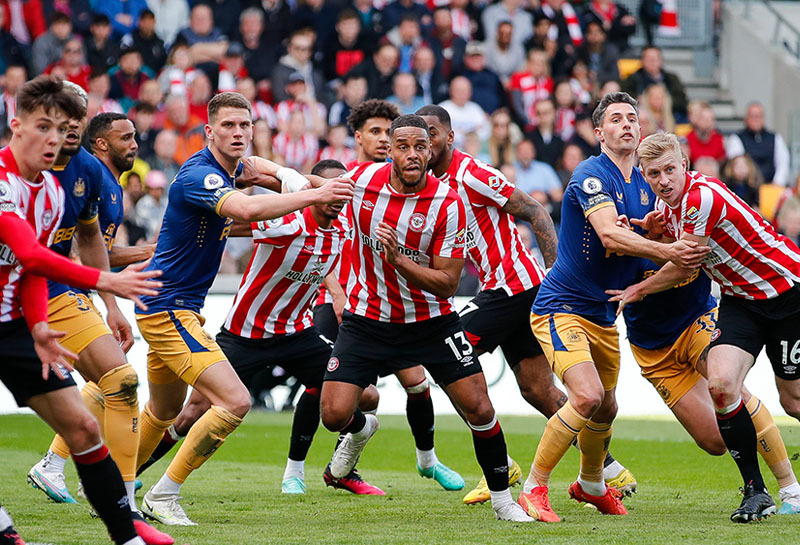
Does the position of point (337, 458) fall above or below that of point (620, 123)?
below

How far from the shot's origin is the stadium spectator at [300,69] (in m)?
18.2

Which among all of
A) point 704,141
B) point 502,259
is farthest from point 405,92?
point 502,259

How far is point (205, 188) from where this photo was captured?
7180 millimetres

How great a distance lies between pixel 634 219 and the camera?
765cm

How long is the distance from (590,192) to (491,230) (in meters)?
1.65

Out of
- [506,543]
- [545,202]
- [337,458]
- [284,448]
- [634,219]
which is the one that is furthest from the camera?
[545,202]

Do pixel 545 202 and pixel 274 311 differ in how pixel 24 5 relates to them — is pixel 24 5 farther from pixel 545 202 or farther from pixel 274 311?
pixel 274 311

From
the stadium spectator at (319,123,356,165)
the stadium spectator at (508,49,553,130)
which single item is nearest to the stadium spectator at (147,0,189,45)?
the stadium spectator at (319,123,356,165)

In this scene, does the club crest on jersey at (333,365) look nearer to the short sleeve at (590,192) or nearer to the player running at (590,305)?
the player running at (590,305)

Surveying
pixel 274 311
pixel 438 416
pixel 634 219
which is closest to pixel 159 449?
pixel 274 311

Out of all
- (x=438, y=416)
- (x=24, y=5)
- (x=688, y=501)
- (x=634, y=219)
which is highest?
(x=24, y=5)

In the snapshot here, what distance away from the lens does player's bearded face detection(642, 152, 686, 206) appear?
7.22 m

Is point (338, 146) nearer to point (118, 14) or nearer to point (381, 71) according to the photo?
point (381, 71)

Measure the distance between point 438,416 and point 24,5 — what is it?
993cm
